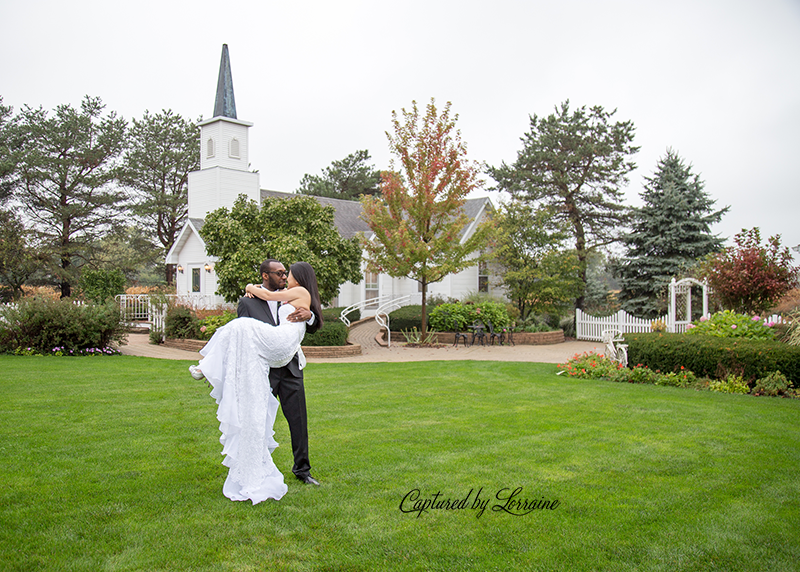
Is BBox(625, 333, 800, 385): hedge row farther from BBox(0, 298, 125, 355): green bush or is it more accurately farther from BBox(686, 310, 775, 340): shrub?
BBox(0, 298, 125, 355): green bush

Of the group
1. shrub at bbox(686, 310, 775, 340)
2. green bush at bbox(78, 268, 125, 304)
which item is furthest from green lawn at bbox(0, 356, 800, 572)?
green bush at bbox(78, 268, 125, 304)

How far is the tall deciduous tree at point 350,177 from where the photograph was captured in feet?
143

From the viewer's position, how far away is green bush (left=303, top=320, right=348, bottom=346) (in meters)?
14.8

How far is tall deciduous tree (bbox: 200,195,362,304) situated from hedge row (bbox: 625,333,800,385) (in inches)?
359

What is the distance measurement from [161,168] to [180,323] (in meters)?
20.5

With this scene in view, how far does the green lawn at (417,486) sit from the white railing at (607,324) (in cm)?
1163

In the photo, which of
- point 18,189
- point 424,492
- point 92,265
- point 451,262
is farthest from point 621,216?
point 18,189

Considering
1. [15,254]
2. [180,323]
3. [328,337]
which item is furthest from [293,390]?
[15,254]

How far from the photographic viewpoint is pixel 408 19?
12.2 metres

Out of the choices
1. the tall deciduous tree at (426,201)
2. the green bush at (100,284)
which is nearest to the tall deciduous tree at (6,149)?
the green bush at (100,284)

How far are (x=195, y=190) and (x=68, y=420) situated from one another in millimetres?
20123

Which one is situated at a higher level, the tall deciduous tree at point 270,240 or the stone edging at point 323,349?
the tall deciduous tree at point 270,240

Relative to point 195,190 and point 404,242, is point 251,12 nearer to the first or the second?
point 404,242

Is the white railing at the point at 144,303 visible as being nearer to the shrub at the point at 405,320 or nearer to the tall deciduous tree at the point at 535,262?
the shrub at the point at 405,320
